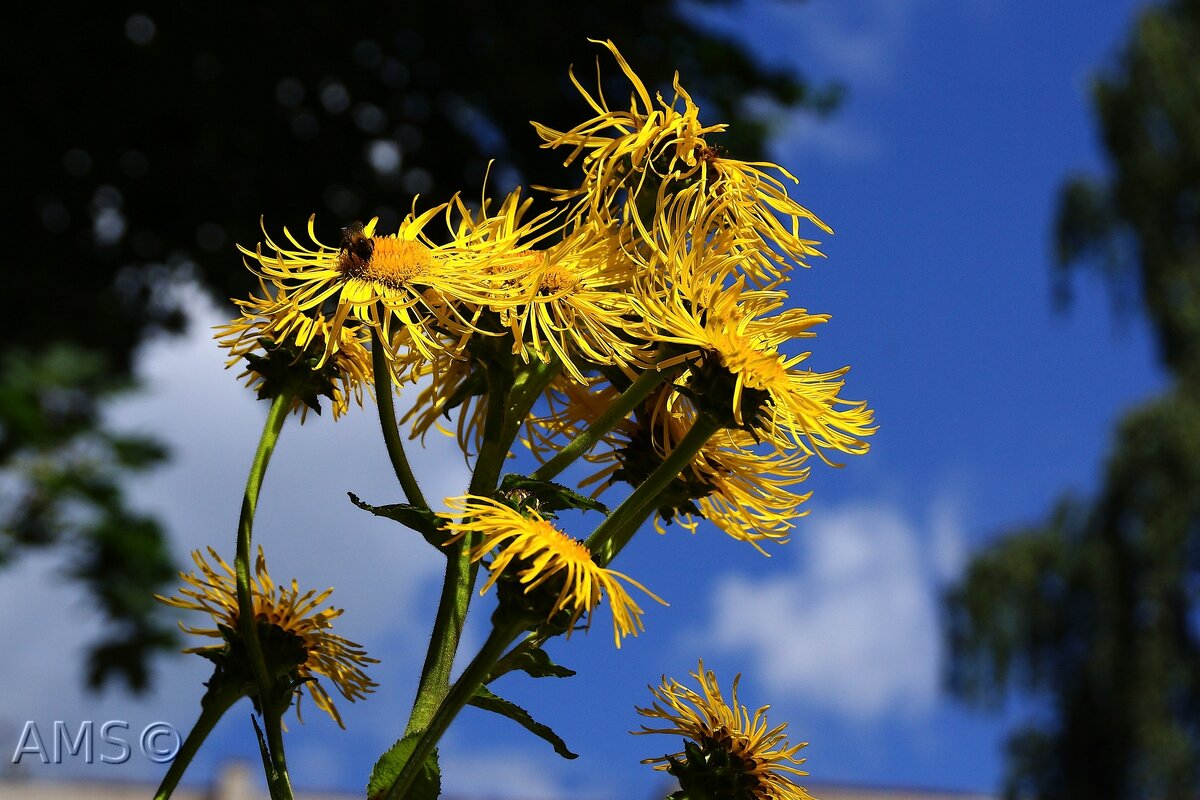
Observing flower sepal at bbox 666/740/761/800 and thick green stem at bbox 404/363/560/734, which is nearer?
thick green stem at bbox 404/363/560/734

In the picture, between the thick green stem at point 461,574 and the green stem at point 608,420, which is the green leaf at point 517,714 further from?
the green stem at point 608,420

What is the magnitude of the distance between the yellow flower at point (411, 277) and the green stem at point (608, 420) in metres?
0.10

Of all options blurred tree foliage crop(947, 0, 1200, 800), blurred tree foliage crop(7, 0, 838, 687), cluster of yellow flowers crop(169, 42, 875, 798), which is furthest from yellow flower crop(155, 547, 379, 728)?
blurred tree foliage crop(947, 0, 1200, 800)

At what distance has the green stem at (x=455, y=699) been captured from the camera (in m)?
0.79

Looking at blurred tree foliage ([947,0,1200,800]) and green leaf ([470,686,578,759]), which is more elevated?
blurred tree foliage ([947,0,1200,800])

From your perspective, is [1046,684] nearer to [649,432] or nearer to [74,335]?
[74,335]

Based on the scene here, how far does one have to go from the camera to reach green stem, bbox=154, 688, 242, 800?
0.95 meters

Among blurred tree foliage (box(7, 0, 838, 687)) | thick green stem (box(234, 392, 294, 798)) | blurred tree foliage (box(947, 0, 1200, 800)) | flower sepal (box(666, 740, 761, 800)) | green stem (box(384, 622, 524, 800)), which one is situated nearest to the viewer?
green stem (box(384, 622, 524, 800))

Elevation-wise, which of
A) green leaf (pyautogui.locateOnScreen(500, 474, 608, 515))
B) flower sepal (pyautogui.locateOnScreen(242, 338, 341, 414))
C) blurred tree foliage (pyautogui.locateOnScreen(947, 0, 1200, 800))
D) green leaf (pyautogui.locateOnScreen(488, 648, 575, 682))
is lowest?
green leaf (pyautogui.locateOnScreen(488, 648, 575, 682))

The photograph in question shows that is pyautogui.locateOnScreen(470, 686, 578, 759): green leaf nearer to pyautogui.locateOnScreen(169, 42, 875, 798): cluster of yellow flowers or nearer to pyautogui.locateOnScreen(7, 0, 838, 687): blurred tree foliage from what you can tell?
pyautogui.locateOnScreen(169, 42, 875, 798): cluster of yellow flowers

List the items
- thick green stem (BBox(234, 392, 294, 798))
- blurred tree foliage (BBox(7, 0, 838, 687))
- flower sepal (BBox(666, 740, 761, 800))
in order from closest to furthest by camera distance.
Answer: thick green stem (BBox(234, 392, 294, 798)) → flower sepal (BBox(666, 740, 761, 800)) → blurred tree foliage (BBox(7, 0, 838, 687))

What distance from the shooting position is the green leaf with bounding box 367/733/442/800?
32.6 inches

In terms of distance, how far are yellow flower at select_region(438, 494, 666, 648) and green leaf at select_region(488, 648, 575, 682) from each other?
0.07 metres

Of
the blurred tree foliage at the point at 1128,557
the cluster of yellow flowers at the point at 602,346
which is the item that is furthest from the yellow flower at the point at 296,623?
the blurred tree foliage at the point at 1128,557
